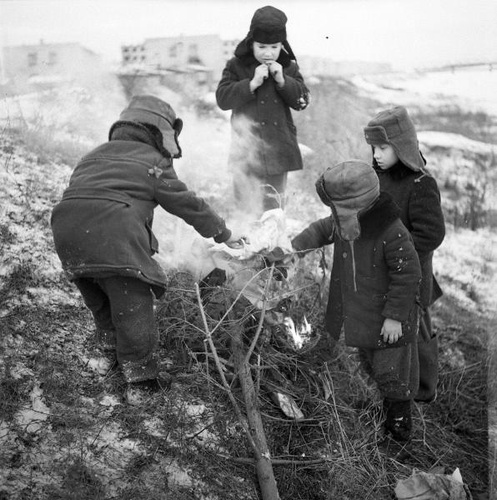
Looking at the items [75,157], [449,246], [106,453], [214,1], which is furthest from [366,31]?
[106,453]

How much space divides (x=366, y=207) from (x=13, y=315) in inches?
79.1

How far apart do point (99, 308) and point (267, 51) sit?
79.2 inches

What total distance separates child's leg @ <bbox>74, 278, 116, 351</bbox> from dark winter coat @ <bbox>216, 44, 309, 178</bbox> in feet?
5.25

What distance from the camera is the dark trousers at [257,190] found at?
4371 millimetres

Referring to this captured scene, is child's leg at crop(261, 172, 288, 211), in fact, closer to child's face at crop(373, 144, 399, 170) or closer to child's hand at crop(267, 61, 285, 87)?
child's hand at crop(267, 61, 285, 87)

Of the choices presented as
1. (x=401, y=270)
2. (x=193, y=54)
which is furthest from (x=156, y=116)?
(x=193, y=54)

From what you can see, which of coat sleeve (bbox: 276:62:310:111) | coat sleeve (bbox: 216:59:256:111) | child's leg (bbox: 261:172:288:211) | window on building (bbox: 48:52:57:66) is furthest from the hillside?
coat sleeve (bbox: 276:62:310:111)

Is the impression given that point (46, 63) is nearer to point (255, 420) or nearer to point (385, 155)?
Result: point (385, 155)

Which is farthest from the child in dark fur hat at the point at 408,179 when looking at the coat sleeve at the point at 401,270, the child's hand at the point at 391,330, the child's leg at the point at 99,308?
the child's leg at the point at 99,308

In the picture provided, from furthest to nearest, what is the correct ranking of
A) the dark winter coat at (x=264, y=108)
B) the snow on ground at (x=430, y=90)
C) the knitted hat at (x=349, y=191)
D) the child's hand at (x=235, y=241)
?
the snow on ground at (x=430, y=90) < the dark winter coat at (x=264, y=108) < the child's hand at (x=235, y=241) < the knitted hat at (x=349, y=191)

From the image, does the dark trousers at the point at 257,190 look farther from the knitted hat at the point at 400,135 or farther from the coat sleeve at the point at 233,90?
the knitted hat at the point at 400,135

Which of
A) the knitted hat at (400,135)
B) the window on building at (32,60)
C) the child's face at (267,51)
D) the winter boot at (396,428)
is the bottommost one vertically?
the winter boot at (396,428)

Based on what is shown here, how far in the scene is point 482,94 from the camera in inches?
305

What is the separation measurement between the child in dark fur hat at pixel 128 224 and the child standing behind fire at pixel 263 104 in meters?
1.02
